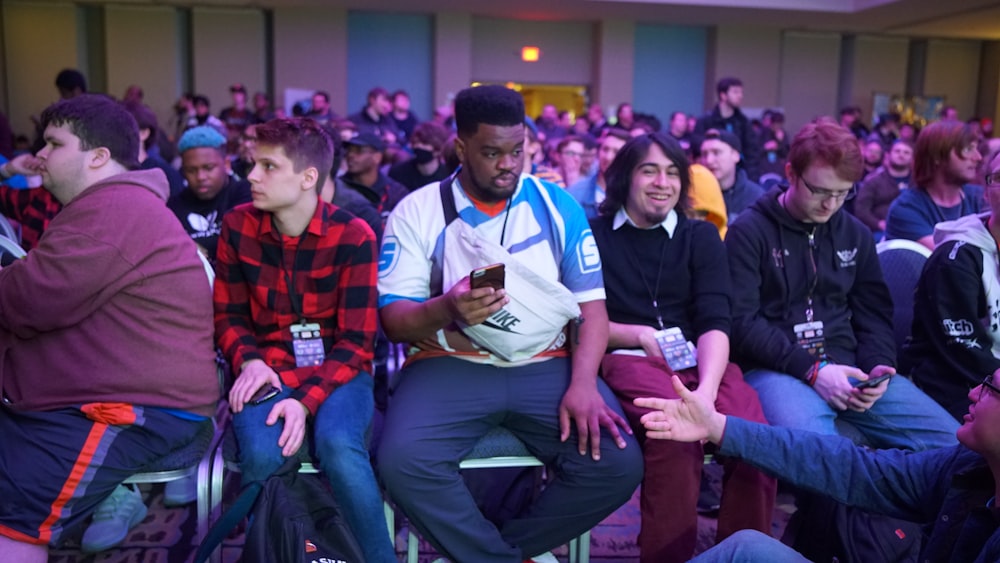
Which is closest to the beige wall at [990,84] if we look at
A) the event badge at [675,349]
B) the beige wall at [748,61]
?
the beige wall at [748,61]

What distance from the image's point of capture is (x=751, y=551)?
167cm

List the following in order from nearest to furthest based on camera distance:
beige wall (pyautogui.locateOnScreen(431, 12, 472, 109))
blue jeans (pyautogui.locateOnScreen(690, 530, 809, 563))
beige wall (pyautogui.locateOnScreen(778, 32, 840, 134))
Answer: blue jeans (pyautogui.locateOnScreen(690, 530, 809, 563)), beige wall (pyautogui.locateOnScreen(431, 12, 472, 109)), beige wall (pyautogui.locateOnScreen(778, 32, 840, 134))

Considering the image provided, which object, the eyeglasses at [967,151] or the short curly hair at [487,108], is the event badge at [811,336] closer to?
the short curly hair at [487,108]

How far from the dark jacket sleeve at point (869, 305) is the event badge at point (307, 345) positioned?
77.0 inches

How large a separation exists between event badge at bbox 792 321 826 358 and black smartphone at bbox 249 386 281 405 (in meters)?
1.84

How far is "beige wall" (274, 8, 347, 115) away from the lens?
14250 millimetres

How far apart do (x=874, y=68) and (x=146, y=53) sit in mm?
14724

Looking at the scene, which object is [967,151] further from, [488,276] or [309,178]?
[309,178]

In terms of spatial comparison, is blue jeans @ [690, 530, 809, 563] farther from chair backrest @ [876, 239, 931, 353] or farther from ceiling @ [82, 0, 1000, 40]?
ceiling @ [82, 0, 1000, 40]

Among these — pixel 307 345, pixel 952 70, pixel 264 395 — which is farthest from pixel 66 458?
pixel 952 70

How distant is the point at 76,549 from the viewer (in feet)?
8.71

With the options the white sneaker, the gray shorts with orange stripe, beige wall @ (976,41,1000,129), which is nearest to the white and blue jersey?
the gray shorts with orange stripe

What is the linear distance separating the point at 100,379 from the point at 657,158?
1924 millimetres

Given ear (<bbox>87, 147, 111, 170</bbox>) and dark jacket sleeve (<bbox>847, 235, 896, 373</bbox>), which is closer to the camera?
ear (<bbox>87, 147, 111, 170</bbox>)
